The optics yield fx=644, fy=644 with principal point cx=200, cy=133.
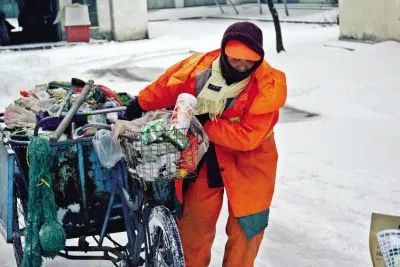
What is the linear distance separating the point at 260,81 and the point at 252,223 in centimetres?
76

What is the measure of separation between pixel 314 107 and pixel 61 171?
22.2 feet

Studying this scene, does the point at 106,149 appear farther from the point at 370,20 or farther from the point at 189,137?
the point at 370,20

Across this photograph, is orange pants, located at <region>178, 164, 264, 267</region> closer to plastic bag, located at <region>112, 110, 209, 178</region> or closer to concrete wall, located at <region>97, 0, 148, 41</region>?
plastic bag, located at <region>112, 110, 209, 178</region>

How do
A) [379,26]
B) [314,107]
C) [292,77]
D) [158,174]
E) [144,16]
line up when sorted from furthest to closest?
[144,16]
[379,26]
[292,77]
[314,107]
[158,174]

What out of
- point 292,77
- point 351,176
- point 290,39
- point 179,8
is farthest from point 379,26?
point 179,8

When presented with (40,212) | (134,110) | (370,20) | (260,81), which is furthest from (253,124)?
A: (370,20)

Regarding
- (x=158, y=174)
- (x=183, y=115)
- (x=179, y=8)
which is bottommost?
(x=179, y=8)

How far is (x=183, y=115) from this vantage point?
300 centimetres

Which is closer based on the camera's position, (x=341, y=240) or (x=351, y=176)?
(x=341, y=240)

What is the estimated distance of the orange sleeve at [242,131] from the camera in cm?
317

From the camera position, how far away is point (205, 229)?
3.62 metres

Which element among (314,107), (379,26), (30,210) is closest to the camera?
(30,210)

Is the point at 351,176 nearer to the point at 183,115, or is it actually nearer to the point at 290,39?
the point at 183,115

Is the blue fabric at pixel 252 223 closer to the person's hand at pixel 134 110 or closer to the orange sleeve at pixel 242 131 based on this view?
the orange sleeve at pixel 242 131
